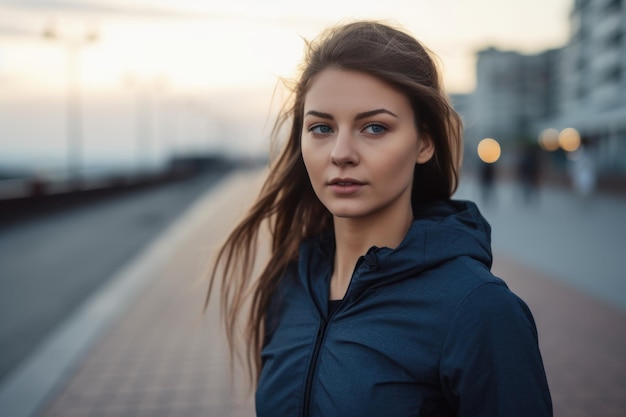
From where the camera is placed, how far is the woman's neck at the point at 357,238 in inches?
72.5

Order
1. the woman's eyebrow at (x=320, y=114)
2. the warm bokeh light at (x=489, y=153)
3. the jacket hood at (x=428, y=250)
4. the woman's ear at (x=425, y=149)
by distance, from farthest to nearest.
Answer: the warm bokeh light at (x=489, y=153) → the woman's ear at (x=425, y=149) → the woman's eyebrow at (x=320, y=114) → the jacket hood at (x=428, y=250)

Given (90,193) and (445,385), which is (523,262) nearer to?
(445,385)

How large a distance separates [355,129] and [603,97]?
183 feet

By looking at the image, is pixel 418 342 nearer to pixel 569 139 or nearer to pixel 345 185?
pixel 345 185

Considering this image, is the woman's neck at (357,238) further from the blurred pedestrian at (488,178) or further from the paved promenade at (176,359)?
the blurred pedestrian at (488,178)

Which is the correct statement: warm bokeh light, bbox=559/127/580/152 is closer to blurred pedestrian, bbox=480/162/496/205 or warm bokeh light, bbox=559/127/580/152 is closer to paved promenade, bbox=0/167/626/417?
blurred pedestrian, bbox=480/162/496/205

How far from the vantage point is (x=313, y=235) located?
2244mm

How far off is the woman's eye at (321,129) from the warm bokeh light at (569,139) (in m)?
35.6

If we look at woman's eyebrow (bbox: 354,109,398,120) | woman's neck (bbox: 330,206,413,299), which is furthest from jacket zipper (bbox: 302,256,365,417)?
woman's eyebrow (bbox: 354,109,398,120)

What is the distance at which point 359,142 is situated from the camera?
66.3 inches

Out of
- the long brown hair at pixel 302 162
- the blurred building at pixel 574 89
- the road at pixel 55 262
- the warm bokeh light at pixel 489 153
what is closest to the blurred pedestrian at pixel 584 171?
the blurred building at pixel 574 89

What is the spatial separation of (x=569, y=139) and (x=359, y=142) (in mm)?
38303

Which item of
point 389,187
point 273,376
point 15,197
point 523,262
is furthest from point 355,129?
point 15,197

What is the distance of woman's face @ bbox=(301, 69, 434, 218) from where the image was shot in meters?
1.68
